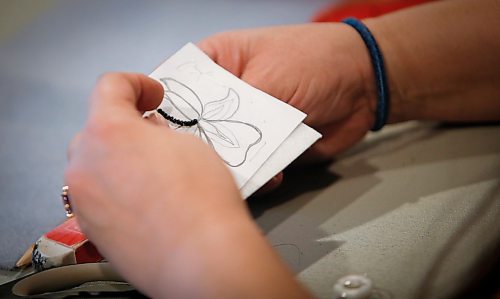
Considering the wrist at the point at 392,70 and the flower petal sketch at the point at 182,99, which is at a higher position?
the flower petal sketch at the point at 182,99

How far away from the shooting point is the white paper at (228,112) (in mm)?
560

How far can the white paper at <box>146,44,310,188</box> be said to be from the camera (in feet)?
1.84

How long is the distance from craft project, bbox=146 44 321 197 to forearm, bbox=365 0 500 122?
7.6 inches

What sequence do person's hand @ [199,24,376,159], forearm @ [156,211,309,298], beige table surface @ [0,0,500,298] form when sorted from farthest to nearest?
person's hand @ [199,24,376,159] → beige table surface @ [0,0,500,298] → forearm @ [156,211,309,298]

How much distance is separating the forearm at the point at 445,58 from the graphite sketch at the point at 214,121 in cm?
22

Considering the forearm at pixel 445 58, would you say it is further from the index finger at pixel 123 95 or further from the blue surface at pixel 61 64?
the blue surface at pixel 61 64

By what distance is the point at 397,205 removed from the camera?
602 millimetres

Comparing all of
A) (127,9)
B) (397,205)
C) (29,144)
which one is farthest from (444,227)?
(127,9)

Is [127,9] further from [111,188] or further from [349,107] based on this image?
[111,188]

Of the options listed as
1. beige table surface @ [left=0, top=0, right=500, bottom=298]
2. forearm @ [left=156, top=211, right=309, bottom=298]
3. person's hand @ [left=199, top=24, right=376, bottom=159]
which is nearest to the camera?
forearm @ [left=156, top=211, right=309, bottom=298]

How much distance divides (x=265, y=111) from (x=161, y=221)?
244 millimetres

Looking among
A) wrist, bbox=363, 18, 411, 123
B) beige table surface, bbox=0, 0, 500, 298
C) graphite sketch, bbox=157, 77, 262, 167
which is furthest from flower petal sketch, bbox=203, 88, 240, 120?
wrist, bbox=363, 18, 411, 123

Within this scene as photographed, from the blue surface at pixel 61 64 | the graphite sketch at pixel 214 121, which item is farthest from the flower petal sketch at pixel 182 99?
the blue surface at pixel 61 64

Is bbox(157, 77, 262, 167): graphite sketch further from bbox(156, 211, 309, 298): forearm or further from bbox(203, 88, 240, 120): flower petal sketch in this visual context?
bbox(156, 211, 309, 298): forearm
